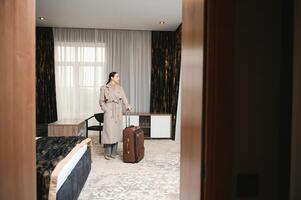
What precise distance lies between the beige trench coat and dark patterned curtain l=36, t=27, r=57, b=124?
8.08 ft

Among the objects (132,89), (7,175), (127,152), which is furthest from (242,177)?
(132,89)

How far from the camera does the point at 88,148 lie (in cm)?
350

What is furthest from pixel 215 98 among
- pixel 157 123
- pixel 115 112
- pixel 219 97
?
pixel 157 123

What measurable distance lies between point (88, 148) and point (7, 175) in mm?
2569

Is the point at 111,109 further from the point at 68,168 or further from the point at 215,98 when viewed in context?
the point at 215,98

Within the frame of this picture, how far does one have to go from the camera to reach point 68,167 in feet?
7.65

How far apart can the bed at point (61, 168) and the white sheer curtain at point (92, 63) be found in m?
2.83

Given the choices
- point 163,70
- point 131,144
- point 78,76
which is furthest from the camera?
point 163,70

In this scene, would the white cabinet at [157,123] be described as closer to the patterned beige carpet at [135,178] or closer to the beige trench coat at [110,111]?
the patterned beige carpet at [135,178]

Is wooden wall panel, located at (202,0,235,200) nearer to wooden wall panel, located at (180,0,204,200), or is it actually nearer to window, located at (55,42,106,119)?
wooden wall panel, located at (180,0,204,200)

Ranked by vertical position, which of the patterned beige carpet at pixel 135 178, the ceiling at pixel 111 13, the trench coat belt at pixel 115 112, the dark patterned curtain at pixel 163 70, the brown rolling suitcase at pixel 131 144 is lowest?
the patterned beige carpet at pixel 135 178

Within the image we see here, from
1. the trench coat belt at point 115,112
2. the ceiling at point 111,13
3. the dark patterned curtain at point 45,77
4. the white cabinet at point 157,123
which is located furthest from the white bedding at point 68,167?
the dark patterned curtain at point 45,77

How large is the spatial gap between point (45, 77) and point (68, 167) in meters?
4.11

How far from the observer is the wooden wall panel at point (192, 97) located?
1.01 meters
